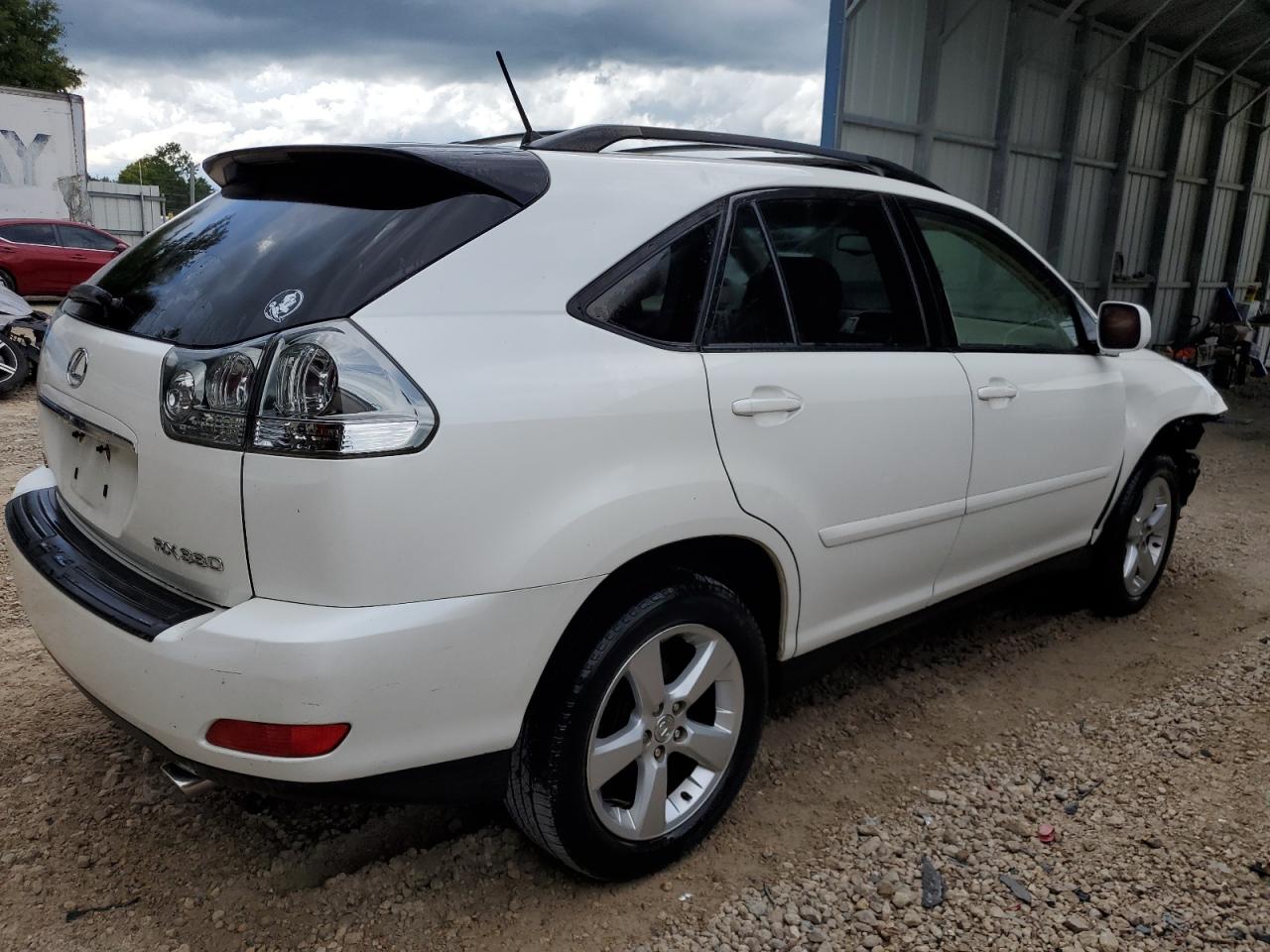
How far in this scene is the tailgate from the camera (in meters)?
1.76

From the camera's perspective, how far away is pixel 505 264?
191 cm

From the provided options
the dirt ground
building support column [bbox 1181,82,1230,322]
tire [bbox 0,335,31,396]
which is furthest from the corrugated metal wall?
the dirt ground

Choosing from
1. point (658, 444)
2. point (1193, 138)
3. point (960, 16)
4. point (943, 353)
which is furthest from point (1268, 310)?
point (658, 444)

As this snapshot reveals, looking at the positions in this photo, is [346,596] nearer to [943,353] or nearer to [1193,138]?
[943,353]

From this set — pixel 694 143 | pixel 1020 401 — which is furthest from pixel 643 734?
pixel 1020 401

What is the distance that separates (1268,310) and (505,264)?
19.8 m

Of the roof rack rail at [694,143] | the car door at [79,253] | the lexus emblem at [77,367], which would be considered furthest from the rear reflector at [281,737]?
the car door at [79,253]

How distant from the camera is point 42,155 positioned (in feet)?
61.2

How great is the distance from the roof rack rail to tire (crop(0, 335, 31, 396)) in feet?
23.7

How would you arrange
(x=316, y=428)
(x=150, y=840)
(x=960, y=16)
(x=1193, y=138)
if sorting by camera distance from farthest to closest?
1. (x=1193, y=138)
2. (x=960, y=16)
3. (x=150, y=840)
4. (x=316, y=428)

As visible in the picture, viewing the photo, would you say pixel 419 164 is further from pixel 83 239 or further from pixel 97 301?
pixel 83 239

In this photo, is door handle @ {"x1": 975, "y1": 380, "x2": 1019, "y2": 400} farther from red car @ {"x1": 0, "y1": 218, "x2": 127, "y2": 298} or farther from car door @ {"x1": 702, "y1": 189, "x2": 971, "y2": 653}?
red car @ {"x1": 0, "y1": 218, "x2": 127, "y2": 298}

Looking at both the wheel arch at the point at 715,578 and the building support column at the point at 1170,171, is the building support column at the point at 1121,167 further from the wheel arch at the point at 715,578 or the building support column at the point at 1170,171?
the wheel arch at the point at 715,578

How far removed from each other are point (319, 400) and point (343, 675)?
48 cm
